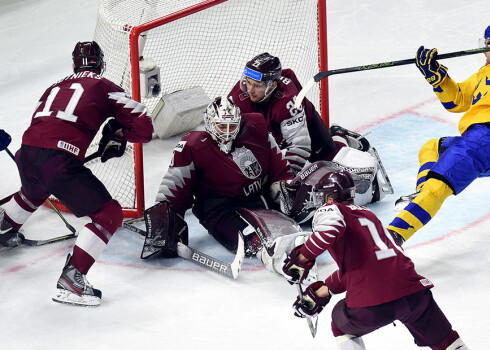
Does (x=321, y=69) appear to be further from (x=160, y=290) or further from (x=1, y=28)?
(x=1, y=28)

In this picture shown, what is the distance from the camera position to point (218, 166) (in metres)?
5.00

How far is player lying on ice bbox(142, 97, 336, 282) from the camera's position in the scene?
4887 mm

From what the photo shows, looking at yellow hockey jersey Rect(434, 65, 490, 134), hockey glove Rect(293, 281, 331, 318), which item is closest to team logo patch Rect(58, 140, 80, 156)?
hockey glove Rect(293, 281, 331, 318)

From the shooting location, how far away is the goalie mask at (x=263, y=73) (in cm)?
526

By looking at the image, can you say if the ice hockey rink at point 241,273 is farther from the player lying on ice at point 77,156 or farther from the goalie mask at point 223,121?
the goalie mask at point 223,121

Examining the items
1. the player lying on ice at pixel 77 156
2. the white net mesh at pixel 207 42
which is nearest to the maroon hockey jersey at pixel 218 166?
the player lying on ice at pixel 77 156

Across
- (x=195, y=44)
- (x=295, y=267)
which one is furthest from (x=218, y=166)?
(x=195, y=44)

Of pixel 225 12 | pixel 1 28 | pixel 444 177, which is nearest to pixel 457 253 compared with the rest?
pixel 444 177

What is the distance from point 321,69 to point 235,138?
126 centimetres

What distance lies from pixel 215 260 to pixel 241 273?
0.14 m

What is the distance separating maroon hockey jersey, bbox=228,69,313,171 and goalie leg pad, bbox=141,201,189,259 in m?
0.78

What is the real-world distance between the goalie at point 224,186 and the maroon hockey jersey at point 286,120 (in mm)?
298

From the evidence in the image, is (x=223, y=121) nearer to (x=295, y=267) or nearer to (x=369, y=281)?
(x=295, y=267)

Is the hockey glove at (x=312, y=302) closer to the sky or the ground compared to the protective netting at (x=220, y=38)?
closer to the ground
